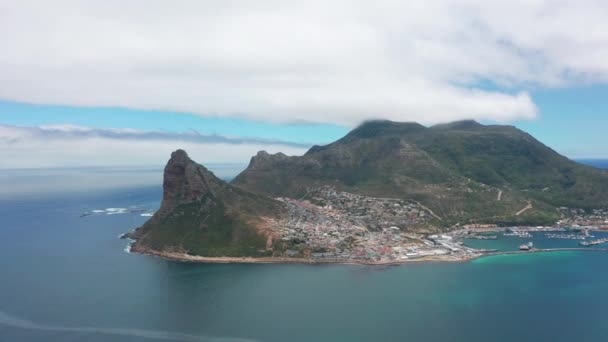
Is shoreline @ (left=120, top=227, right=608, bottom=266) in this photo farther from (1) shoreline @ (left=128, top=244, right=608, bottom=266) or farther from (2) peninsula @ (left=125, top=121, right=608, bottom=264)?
(2) peninsula @ (left=125, top=121, right=608, bottom=264)

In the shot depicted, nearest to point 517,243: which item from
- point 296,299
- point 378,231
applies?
point 378,231

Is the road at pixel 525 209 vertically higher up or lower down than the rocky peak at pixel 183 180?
lower down

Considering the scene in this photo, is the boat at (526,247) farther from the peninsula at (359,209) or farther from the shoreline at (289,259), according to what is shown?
the peninsula at (359,209)

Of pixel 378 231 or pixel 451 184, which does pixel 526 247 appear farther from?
pixel 451 184

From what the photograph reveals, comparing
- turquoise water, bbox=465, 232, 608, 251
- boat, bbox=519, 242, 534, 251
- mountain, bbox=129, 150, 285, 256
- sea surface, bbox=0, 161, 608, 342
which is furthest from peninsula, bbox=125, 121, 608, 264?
boat, bbox=519, 242, 534, 251

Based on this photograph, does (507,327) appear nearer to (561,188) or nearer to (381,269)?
(381,269)

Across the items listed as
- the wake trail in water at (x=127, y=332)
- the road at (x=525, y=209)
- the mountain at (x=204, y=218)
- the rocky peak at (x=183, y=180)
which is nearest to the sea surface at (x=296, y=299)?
the wake trail in water at (x=127, y=332)

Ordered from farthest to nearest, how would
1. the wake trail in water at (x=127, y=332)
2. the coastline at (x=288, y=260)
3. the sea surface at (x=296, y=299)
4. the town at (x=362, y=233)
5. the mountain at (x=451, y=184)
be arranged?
the mountain at (x=451, y=184), the town at (x=362, y=233), the coastline at (x=288, y=260), the sea surface at (x=296, y=299), the wake trail in water at (x=127, y=332)
